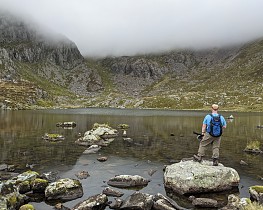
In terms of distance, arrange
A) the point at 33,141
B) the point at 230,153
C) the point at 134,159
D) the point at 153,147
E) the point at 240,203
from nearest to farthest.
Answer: the point at 240,203 < the point at 134,159 < the point at 230,153 < the point at 153,147 < the point at 33,141

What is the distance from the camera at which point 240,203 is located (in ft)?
53.8

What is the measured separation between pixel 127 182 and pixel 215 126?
8684 mm

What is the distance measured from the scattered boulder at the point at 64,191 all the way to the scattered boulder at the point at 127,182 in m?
3.20

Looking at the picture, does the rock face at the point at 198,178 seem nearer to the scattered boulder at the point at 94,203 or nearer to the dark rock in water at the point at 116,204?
the dark rock in water at the point at 116,204

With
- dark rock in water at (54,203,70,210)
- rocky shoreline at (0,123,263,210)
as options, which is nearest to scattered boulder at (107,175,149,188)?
rocky shoreline at (0,123,263,210)

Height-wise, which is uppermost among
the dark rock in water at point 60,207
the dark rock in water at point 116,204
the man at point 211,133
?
the man at point 211,133

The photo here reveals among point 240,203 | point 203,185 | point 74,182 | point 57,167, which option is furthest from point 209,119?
point 57,167

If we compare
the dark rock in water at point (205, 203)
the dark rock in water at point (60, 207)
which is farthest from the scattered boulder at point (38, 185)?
the dark rock in water at point (205, 203)

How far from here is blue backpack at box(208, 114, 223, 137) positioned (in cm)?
2186

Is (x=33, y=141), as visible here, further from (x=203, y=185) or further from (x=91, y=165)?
(x=203, y=185)

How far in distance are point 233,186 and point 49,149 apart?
25.5m

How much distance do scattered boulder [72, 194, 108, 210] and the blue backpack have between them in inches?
410

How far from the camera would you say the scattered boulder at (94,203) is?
54.4 ft

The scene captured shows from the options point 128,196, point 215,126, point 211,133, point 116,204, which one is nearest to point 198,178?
point 211,133
